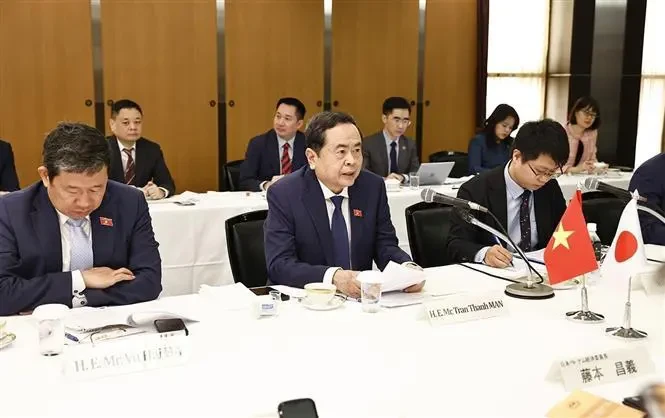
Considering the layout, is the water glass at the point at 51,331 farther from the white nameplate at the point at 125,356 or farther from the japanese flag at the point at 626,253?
the japanese flag at the point at 626,253

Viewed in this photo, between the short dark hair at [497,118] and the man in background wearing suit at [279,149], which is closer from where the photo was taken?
the man in background wearing suit at [279,149]

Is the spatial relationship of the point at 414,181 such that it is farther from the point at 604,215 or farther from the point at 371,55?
the point at 371,55

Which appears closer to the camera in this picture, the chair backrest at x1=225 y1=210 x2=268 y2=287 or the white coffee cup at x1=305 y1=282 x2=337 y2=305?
the white coffee cup at x1=305 y1=282 x2=337 y2=305

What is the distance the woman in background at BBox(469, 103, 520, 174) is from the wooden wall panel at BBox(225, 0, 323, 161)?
1777 millimetres

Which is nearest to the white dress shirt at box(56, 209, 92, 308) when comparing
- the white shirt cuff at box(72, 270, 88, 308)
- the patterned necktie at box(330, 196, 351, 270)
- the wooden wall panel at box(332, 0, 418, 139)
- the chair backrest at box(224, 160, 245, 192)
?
the white shirt cuff at box(72, 270, 88, 308)

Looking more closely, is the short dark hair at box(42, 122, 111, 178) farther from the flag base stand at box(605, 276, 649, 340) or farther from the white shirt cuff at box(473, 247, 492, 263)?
the flag base stand at box(605, 276, 649, 340)

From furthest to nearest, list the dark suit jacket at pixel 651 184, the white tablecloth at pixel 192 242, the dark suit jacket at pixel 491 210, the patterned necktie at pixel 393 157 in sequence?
the patterned necktie at pixel 393 157, the white tablecloth at pixel 192 242, the dark suit jacket at pixel 651 184, the dark suit jacket at pixel 491 210

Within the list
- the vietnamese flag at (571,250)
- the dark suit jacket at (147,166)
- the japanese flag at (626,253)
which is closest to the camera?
the japanese flag at (626,253)

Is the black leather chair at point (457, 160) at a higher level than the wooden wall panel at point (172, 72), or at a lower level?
lower

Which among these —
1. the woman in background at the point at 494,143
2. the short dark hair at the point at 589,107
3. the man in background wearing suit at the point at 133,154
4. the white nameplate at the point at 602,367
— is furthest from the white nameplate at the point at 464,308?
the short dark hair at the point at 589,107

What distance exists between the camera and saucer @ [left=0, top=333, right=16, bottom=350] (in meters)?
1.86

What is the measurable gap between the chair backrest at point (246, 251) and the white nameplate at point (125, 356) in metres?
1.10

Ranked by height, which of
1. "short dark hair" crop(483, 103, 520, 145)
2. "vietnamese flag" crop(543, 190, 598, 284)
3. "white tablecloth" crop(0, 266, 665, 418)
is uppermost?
"short dark hair" crop(483, 103, 520, 145)

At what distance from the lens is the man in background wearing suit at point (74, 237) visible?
2303mm
